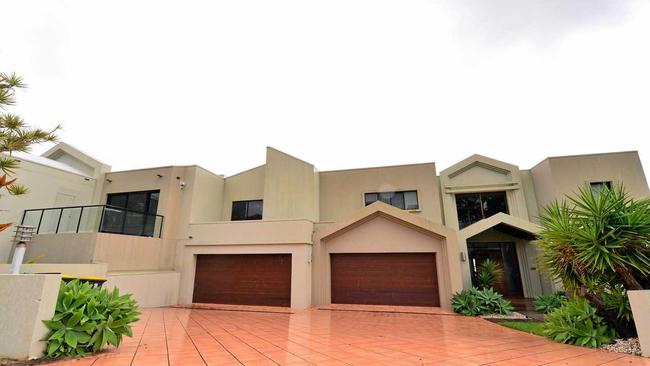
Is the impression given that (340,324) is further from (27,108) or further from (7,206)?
(7,206)

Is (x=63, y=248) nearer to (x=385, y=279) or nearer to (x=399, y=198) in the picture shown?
(x=385, y=279)

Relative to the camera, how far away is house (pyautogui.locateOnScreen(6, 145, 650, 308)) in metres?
11.1

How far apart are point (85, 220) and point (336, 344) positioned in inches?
442

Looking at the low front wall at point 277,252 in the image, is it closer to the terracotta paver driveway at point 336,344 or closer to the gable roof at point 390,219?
the gable roof at point 390,219

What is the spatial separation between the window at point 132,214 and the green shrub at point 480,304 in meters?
12.7

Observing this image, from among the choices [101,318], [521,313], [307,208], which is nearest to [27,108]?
[101,318]

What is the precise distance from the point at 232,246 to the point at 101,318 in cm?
773

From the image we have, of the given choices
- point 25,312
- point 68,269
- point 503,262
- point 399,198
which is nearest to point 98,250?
point 68,269

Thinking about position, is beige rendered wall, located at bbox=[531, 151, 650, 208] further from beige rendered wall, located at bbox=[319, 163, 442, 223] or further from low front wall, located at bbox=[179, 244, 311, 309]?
low front wall, located at bbox=[179, 244, 311, 309]

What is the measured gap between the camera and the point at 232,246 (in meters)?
12.3

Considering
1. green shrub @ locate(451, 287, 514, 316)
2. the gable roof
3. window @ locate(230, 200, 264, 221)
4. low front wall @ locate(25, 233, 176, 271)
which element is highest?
window @ locate(230, 200, 264, 221)

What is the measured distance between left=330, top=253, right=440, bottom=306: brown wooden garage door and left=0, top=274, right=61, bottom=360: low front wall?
9.17 meters

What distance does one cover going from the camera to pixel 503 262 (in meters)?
13.9

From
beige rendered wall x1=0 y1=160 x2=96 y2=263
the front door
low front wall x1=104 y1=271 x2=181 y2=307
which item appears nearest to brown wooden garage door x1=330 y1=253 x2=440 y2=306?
the front door
